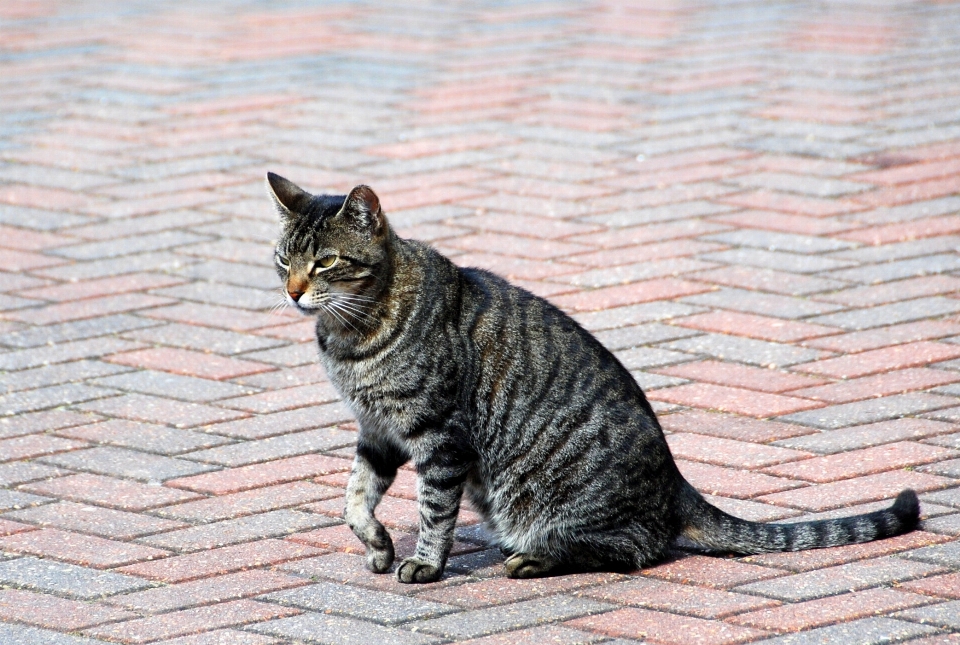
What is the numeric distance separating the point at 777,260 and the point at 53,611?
10.2 ft

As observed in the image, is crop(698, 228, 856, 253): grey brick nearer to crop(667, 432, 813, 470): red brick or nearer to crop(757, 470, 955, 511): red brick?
crop(667, 432, 813, 470): red brick

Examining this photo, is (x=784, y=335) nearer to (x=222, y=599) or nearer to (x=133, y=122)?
(x=222, y=599)

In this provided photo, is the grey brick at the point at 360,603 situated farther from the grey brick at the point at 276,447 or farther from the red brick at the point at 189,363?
the red brick at the point at 189,363

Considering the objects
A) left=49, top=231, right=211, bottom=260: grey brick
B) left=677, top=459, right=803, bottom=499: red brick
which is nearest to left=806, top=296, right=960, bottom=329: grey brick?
left=677, top=459, right=803, bottom=499: red brick

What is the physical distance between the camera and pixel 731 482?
372 cm

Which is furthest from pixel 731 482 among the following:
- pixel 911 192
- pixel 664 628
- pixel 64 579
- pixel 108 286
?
pixel 108 286

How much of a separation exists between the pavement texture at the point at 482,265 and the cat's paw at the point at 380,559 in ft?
0.18

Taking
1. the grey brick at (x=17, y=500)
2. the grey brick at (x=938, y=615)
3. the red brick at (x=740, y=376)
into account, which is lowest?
the grey brick at (x=17, y=500)

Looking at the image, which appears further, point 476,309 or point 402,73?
point 402,73

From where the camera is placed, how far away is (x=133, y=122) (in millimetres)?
6754

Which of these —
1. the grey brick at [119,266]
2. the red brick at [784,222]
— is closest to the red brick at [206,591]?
the grey brick at [119,266]

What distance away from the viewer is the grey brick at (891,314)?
15.3 feet

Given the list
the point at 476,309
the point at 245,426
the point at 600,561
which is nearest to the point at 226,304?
the point at 245,426

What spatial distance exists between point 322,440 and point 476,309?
86 cm
